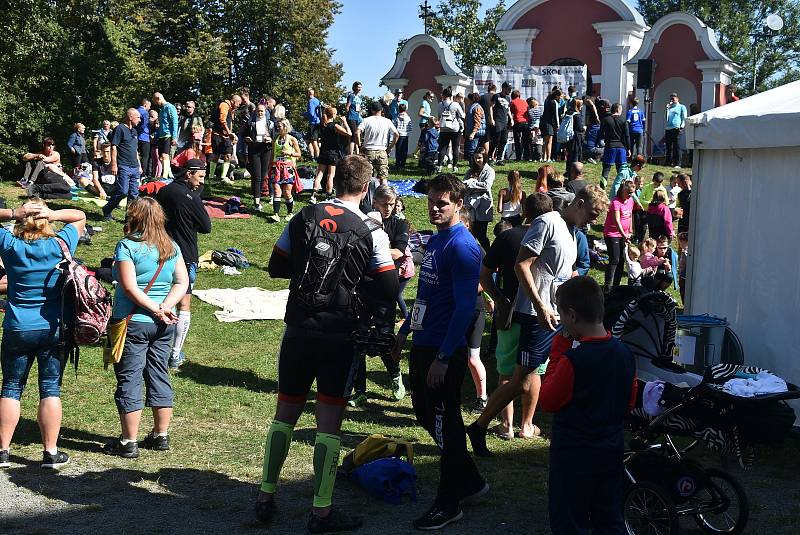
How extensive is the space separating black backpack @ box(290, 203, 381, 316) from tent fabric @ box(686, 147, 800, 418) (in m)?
3.85

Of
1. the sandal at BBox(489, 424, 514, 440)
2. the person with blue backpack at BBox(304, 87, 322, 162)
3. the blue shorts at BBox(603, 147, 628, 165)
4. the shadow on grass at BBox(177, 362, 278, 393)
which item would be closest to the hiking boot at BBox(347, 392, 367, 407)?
the shadow on grass at BBox(177, 362, 278, 393)

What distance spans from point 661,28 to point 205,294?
2280cm

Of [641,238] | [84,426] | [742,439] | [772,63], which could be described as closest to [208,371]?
[84,426]

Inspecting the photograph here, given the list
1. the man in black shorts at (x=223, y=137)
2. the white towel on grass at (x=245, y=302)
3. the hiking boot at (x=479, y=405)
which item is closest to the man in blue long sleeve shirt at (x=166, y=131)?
the man in black shorts at (x=223, y=137)

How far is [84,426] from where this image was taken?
22.9 ft

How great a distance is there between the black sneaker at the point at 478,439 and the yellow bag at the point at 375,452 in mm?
603

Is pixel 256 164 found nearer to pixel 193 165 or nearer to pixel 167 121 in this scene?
pixel 167 121

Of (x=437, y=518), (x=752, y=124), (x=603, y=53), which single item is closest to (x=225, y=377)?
(x=437, y=518)

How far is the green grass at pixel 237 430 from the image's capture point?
226 inches

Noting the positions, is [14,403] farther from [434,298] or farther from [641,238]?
[641,238]

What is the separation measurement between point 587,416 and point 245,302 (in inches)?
313

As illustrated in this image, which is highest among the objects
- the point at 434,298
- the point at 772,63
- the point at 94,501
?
the point at 772,63

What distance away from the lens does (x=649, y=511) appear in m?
4.99

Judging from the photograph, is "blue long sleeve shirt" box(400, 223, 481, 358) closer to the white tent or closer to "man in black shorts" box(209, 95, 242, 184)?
the white tent
